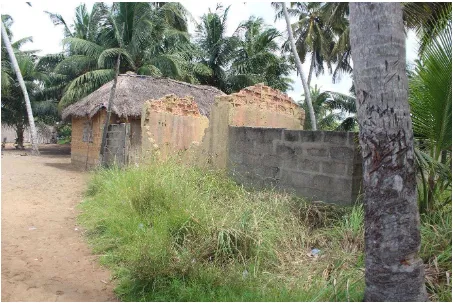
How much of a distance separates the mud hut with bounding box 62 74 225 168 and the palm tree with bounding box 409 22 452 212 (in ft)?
30.5

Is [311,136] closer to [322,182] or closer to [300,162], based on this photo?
[300,162]

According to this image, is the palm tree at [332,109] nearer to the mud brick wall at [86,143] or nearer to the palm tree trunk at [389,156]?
the mud brick wall at [86,143]

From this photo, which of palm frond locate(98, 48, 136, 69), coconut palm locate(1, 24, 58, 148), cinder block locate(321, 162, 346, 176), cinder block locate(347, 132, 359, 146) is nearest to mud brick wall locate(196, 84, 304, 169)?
cinder block locate(321, 162, 346, 176)

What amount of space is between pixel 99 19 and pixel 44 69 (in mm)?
7680

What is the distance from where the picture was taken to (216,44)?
20375 mm

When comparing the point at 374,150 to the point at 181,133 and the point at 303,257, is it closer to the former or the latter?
the point at 303,257

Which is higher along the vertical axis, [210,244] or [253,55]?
[253,55]

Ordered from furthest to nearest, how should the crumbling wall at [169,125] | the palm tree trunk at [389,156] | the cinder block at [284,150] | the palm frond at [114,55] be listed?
the palm frond at [114,55]
the crumbling wall at [169,125]
the cinder block at [284,150]
the palm tree trunk at [389,156]

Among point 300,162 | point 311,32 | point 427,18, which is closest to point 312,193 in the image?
point 300,162

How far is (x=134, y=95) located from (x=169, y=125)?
226 inches

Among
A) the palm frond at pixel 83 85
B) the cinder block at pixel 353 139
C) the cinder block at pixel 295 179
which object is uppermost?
the palm frond at pixel 83 85

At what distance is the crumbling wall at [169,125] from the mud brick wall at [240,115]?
1132 millimetres

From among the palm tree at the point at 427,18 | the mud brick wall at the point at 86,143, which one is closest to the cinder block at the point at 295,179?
the palm tree at the point at 427,18

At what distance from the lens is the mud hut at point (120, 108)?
13.6 m
